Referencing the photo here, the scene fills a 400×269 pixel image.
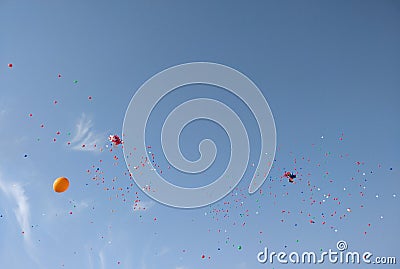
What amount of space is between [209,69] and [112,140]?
282 cm

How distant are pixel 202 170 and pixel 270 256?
2.56 meters

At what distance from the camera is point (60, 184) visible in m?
8.65

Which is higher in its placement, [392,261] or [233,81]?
[233,81]

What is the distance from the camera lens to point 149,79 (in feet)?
31.9

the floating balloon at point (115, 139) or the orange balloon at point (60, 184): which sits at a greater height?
the floating balloon at point (115, 139)

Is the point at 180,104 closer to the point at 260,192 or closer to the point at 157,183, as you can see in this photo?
the point at 157,183

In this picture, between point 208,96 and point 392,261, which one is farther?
point 208,96

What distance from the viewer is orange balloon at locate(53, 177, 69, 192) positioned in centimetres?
863

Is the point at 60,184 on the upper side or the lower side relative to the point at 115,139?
lower

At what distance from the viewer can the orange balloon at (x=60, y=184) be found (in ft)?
28.3

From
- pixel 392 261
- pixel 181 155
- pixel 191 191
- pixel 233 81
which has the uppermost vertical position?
pixel 233 81

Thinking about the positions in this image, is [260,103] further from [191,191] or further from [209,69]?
[191,191]

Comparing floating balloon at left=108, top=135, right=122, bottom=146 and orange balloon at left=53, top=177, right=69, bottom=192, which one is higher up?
floating balloon at left=108, top=135, right=122, bottom=146

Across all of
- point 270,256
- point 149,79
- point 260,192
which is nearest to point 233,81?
point 149,79
